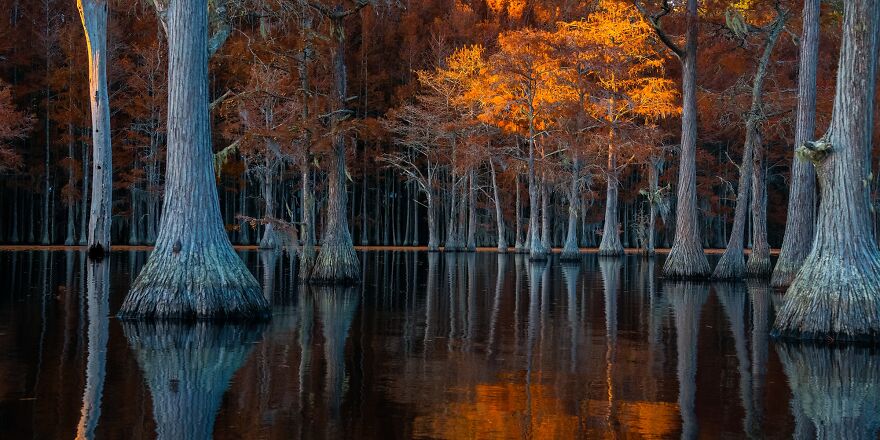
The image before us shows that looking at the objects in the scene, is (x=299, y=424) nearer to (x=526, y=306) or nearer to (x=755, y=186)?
(x=526, y=306)

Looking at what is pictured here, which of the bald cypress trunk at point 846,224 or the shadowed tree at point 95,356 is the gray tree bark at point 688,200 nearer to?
the bald cypress trunk at point 846,224

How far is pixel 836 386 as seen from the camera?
9242 mm

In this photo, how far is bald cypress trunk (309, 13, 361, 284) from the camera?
22781 millimetres

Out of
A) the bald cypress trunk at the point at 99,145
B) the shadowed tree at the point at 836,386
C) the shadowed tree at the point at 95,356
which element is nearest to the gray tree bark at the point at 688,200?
the shadowed tree at the point at 836,386

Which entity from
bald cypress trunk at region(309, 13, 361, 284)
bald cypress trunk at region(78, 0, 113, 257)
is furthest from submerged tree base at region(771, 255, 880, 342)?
bald cypress trunk at region(78, 0, 113, 257)

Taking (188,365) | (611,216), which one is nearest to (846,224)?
(188,365)

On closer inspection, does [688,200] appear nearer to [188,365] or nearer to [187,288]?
[187,288]

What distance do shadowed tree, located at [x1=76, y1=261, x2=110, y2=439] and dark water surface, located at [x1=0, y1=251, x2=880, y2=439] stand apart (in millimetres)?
33

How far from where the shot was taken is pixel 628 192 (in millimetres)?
63250

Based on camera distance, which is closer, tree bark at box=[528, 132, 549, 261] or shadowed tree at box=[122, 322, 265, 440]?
shadowed tree at box=[122, 322, 265, 440]

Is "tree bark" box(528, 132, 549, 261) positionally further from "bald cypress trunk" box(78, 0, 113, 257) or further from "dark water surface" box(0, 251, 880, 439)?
"dark water surface" box(0, 251, 880, 439)

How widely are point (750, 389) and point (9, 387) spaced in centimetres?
699

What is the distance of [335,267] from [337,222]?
111 centimetres

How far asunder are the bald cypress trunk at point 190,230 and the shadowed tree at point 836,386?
7.82 metres
